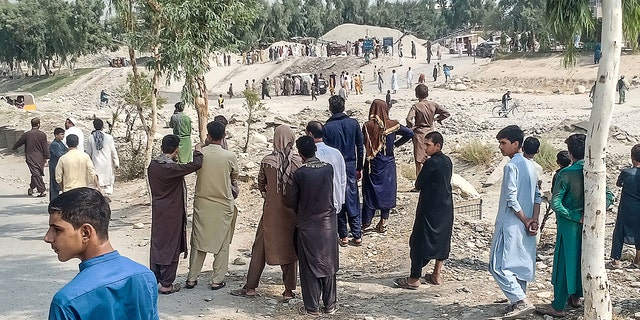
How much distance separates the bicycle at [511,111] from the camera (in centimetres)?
2152

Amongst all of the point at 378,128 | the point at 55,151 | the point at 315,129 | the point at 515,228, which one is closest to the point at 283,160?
the point at 315,129

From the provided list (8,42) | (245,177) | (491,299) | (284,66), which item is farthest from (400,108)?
(8,42)

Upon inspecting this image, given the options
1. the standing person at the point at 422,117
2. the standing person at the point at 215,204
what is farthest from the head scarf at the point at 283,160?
the standing person at the point at 422,117

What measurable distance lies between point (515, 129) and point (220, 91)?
3943cm

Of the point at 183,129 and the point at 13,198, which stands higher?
the point at 183,129

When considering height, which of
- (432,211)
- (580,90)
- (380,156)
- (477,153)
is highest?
(380,156)

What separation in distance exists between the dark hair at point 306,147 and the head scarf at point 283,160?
0.88 feet

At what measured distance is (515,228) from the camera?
17.9 feet

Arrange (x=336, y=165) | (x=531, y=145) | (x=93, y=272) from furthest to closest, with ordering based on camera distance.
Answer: (x=336, y=165) < (x=531, y=145) < (x=93, y=272)

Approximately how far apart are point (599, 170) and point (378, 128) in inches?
139

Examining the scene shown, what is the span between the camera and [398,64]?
42.5 m

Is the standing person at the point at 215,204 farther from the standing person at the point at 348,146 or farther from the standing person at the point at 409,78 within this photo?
the standing person at the point at 409,78

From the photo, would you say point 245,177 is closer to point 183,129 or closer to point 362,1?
point 183,129

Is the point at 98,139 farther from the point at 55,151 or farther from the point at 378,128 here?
the point at 378,128
